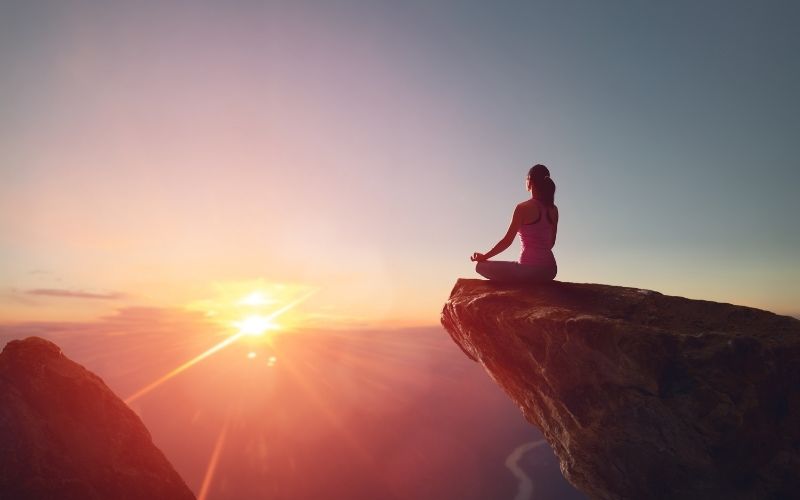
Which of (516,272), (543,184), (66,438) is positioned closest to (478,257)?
(516,272)

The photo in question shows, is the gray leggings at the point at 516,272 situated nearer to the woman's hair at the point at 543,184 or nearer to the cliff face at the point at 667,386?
the cliff face at the point at 667,386

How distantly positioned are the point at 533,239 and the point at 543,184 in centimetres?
144

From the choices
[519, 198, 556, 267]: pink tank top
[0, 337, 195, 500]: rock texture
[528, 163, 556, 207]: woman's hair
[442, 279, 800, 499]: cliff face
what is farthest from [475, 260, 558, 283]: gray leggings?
[0, 337, 195, 500]: rock texture

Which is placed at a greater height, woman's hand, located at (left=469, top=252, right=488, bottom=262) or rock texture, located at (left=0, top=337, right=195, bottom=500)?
woman's hand, located at (left=469, top=252, right=488, bottom=262)

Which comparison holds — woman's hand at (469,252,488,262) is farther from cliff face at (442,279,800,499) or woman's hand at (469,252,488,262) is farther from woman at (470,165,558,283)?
cliff face at (442,279,800,499)

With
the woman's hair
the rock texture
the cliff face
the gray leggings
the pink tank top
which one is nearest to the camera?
the cliff face

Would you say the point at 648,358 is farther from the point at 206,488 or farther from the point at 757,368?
the point at 206,488

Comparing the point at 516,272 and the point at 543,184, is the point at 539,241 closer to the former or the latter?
the point at 516,272

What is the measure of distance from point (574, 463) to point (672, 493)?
9.01 ft

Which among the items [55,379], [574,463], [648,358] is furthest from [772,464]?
[55,379]

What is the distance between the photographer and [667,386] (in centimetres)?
738

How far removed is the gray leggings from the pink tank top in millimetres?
157

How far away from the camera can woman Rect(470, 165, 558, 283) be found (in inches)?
386

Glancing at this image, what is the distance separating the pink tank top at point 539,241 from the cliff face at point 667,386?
1.17m
